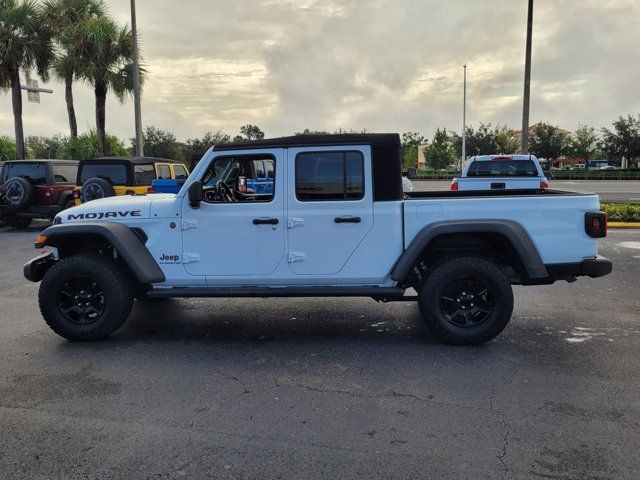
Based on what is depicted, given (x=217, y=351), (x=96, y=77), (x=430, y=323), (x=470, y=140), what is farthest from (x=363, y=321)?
(x=470, y=140)

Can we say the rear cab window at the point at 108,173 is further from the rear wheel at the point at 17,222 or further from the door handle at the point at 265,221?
the door handle at the point at 265,221

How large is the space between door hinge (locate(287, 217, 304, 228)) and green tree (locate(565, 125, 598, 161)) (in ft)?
210

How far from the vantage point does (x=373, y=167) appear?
16.8 feet

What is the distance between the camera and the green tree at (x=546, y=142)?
59844 mm

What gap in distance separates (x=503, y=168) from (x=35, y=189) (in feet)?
35.9

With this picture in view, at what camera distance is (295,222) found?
5086 millimetres

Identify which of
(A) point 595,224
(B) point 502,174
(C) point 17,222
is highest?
(B) point 502,174

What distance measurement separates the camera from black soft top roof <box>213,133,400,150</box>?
5.16 meters

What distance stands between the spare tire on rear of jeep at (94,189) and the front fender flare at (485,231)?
8275 mm

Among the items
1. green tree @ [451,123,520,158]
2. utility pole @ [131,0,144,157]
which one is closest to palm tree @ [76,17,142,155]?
utility pole @ [131,0,144,157]

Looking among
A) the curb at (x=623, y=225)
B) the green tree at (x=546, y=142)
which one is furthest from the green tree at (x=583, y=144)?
the curb at (x=623, y=225)

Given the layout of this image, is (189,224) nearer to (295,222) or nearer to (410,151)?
(295,222)

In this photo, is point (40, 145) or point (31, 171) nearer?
point (31, 171)

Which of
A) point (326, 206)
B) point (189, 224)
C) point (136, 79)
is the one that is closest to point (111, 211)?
point (189, 224)
